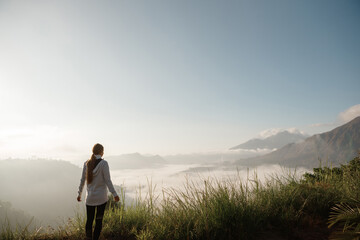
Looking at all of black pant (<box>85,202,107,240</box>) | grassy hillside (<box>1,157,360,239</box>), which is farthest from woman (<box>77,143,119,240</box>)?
grassy hillside (<box>1,157,360,239</box>)

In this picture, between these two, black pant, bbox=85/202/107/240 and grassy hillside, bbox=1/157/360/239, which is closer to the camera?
grassy hillside, bbox=1/157/360/239

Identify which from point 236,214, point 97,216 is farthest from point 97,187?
point 236,214

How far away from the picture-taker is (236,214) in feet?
15.1

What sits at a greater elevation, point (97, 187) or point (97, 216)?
point (97, 187)

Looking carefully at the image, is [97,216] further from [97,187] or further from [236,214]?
[236,214]

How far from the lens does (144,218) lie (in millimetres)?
5676

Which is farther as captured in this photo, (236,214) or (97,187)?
(97,187)

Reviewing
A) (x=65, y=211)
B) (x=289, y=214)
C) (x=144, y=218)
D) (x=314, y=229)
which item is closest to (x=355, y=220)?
(x=314, y=229)

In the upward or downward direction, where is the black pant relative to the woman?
downward

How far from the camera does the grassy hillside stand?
4.32 meters

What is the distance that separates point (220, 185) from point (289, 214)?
67.6 inches

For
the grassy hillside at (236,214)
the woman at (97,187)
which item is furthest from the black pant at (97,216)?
the grassy hillside at (236,214)

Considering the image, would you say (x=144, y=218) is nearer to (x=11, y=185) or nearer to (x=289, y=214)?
(x=289, y=214)

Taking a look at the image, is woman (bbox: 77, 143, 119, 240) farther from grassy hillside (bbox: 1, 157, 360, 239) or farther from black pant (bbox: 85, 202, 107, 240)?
grassy hillside (bbox: 1, 157, 360, 239)
